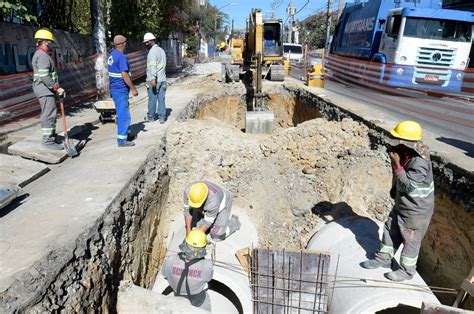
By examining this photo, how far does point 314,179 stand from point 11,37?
25.4ft

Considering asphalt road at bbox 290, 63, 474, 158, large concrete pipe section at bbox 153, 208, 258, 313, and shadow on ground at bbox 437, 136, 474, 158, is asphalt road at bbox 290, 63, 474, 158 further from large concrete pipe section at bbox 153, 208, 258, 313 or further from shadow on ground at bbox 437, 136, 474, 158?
large concrete pipe section at bbox 153, 208, 258, 313

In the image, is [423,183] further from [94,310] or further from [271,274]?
[94,310]

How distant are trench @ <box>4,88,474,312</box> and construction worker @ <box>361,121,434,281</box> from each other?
1.21m

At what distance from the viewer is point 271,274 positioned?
473cm

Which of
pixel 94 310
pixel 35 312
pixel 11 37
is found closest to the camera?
pixel 35 312

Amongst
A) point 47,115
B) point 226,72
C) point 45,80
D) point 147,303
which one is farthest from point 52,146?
point 226,72

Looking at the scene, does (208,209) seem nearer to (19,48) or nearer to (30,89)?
(30,89)

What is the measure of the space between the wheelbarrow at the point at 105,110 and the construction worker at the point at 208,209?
396 cm

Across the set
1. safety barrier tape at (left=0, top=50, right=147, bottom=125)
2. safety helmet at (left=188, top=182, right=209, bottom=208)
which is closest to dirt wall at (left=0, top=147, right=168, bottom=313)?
safety helmet at (left=188, top=182, right=209, bottom=208)

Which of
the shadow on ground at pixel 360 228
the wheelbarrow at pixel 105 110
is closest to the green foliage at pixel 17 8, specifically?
the wheelbarrow at pixel 105 110

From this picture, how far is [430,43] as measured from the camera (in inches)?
502

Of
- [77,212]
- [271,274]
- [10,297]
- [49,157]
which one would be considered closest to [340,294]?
[271,274]

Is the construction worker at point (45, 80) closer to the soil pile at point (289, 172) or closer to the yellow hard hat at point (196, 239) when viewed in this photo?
the soil pile at point (289, 172)

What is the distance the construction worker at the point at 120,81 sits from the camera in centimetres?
563
